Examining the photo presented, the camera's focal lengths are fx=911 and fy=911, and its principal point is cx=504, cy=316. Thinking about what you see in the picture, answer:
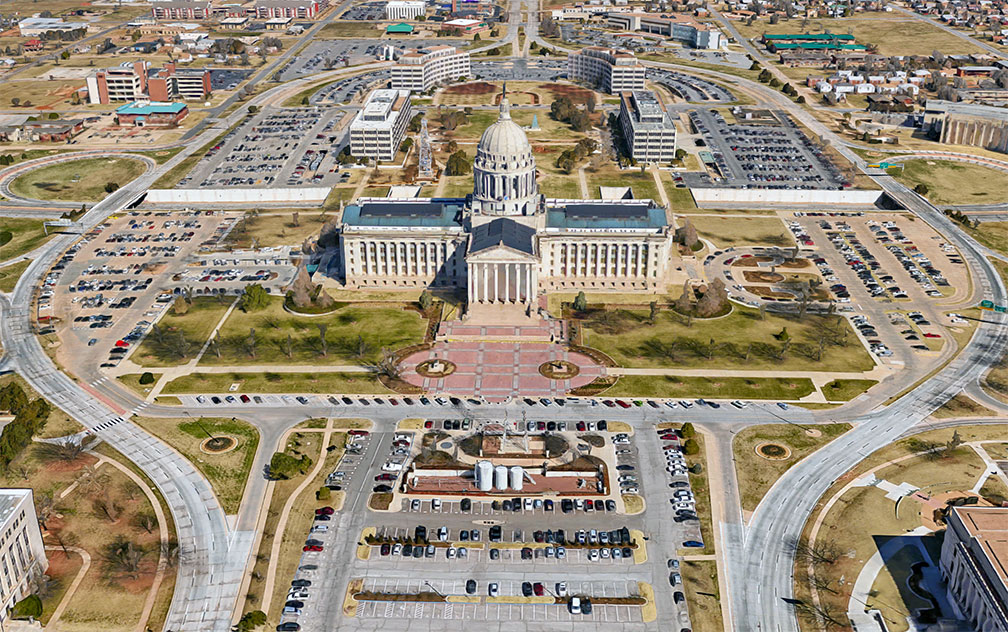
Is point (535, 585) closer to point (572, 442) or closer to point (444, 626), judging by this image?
point (444, 626)

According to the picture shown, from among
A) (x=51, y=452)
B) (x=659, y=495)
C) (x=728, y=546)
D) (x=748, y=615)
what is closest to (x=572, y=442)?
(x=659, y=495)

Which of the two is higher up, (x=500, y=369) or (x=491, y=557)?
(x=500, y=369)

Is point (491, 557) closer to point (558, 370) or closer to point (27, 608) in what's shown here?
point (558, 370)

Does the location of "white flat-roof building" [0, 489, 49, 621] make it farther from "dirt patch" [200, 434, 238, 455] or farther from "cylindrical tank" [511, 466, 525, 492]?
"cylindrical tank" [511, 466, 525, 492]

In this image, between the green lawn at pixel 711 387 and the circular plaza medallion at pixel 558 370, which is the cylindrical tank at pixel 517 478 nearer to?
the green lawn at pixel 711 387

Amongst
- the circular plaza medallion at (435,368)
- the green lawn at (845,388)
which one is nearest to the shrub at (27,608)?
the circular plaza medallion at (435,368)

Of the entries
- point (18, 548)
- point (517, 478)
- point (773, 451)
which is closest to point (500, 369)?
point (517, 478)
